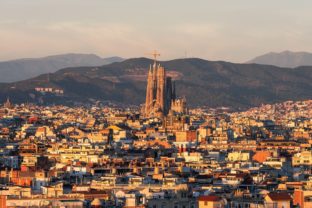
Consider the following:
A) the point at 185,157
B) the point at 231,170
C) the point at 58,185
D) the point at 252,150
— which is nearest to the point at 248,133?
the point at 252,150

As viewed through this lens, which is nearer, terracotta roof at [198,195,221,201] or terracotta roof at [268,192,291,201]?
terracotta roof at [198,195,221,201]

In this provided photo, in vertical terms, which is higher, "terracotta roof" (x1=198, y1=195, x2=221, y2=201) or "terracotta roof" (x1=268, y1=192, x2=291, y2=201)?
"terracotta roof" (x1=198, y1=195, x2=221, y2=201)

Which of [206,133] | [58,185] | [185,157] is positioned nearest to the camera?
[58,185]

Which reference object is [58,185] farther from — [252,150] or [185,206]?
A: [252,150]

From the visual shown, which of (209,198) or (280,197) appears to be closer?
(209,198)

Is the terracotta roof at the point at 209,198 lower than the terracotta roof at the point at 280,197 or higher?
higher

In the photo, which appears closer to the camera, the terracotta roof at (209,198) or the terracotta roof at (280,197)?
the terracotta roof at (209,198)

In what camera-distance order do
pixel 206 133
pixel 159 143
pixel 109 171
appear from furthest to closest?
pixel 206 133, pixel 159 143, pixel 109 171

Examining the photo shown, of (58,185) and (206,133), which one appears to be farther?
(206,133)

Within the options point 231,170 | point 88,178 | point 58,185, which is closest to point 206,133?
point 231,170
